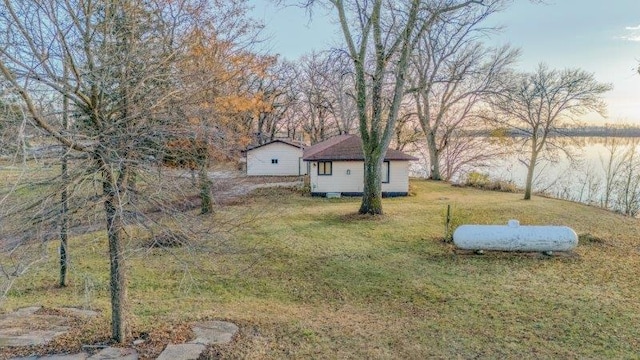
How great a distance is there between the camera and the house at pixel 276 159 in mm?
26688

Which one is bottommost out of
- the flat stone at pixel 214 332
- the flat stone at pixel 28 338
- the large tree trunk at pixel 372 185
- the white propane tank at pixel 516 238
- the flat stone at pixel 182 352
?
the flat stone at pixel 214 332

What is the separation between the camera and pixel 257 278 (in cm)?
716

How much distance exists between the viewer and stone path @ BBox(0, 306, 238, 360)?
Result: 375 centimetres

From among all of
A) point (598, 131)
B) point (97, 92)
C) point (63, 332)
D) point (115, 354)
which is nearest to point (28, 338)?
point (63, 332)

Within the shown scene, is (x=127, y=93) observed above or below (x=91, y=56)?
below

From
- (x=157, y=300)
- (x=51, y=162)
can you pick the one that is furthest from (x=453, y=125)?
(x=51, y=162)

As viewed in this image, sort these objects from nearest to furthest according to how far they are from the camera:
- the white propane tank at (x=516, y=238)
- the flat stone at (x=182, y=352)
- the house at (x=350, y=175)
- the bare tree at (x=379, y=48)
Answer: the flat stone at (x=182, y=352)
the white propane tank at (x=516, y=238)
the bare tree at (x=379, y=48)
the house at (x=350, y=175)

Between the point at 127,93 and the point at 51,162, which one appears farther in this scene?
the point at 127,93

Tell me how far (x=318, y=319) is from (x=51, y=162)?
Result: 357 cm

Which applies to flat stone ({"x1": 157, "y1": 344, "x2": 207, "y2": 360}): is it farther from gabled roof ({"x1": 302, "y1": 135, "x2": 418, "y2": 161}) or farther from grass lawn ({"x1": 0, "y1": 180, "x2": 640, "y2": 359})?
gabled roof ({"x1": 302, "y1": 135, "x2": 418, "y2": 161})

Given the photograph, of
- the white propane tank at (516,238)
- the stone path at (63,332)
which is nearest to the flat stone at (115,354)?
the stone path at (63,332)

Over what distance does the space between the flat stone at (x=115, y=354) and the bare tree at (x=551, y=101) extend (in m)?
16.3

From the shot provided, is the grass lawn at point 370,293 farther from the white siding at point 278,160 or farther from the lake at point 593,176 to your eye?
the white siding at point 278,160

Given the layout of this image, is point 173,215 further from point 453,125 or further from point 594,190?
point 453,125
